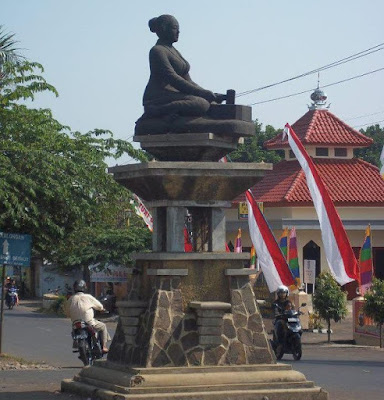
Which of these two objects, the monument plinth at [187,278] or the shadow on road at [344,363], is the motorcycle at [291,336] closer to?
the shadow on road at [344,363]

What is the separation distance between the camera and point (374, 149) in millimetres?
78312

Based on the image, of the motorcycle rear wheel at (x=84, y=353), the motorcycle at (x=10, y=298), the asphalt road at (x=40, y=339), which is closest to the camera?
the motorcycle rear wheel at (x=84, y=353)

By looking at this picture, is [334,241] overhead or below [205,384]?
overhead

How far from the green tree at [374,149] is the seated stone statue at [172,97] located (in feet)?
195

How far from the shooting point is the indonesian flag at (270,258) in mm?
29109

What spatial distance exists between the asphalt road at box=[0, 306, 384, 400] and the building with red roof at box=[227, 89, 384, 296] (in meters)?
11.0

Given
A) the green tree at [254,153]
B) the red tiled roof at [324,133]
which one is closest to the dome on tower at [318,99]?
the red tiled roof at [324,133]

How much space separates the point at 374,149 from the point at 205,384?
66338 mm

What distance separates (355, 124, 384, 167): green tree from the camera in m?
74.8

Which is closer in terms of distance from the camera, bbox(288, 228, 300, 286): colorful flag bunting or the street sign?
the street sign

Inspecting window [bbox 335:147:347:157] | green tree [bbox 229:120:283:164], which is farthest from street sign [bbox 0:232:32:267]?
green tree [bbox 229:120:283:164]

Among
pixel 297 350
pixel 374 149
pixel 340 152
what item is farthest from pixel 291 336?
pixel 374 149

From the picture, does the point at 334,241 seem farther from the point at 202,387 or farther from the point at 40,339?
the point at 202,387

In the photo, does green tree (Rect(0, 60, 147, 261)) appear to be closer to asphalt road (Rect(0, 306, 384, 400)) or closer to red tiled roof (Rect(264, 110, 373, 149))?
asphalt road (Rect(0, 306, 384, 400))
